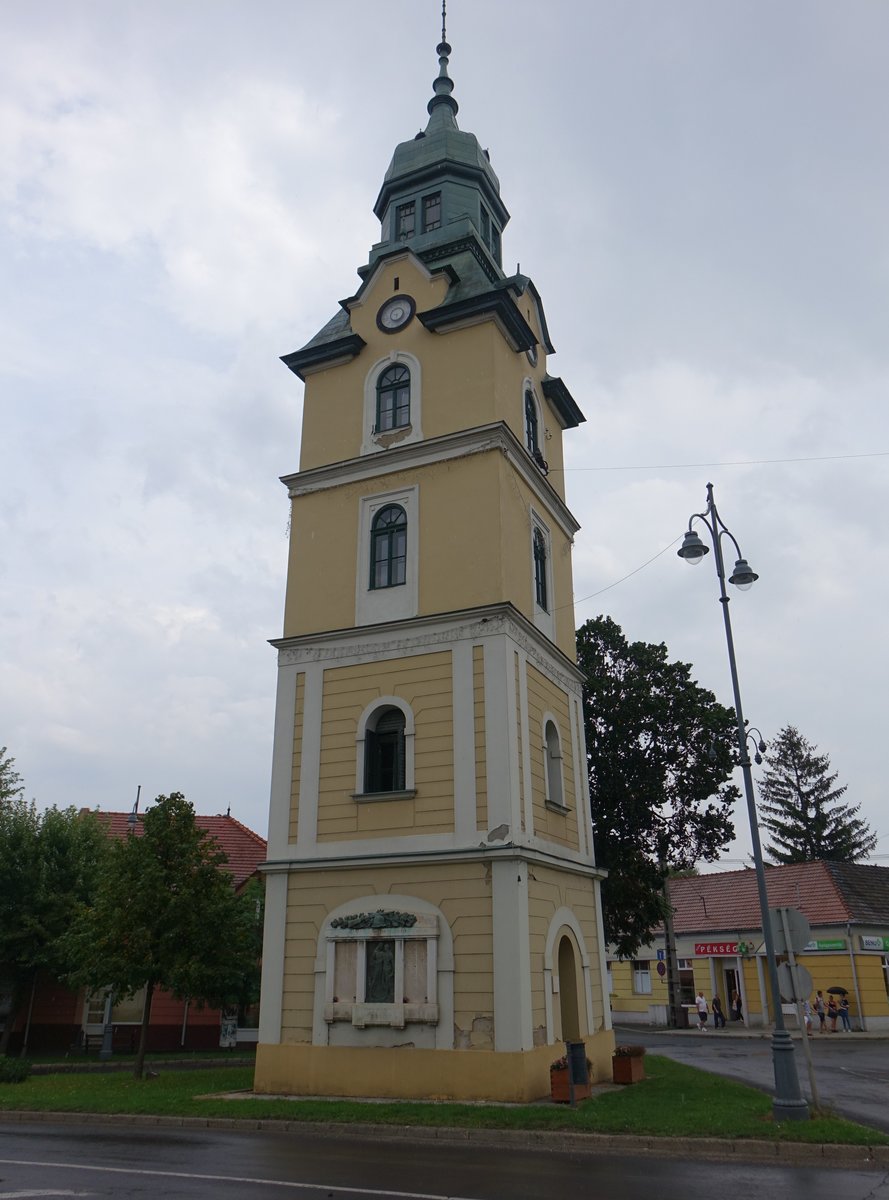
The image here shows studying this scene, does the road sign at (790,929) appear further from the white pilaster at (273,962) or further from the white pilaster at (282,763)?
the white pilaster at (282,763)

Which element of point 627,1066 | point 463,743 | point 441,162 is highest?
point 441,162

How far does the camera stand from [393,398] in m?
22.1

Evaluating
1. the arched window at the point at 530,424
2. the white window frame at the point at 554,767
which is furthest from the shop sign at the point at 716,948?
the arched window at the point at 530,424

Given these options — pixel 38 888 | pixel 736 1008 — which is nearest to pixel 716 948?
pixel 736 1008

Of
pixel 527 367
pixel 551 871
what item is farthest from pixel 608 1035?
pixel 527 367

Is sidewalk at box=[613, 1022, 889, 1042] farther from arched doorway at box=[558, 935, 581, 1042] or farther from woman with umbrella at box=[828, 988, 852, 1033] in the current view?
arched doorway at box=[558, 935, 581, 1042]

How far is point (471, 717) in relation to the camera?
18016 millimetres

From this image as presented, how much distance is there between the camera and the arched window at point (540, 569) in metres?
21.6

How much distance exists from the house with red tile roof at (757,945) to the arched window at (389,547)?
21066mm

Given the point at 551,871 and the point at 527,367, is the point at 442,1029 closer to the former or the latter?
the point at 551,871

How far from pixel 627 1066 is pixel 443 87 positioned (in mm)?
27712

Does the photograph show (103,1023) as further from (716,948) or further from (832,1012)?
(832,1012)

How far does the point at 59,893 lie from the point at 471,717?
16941 mm

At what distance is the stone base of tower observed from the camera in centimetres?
1550
